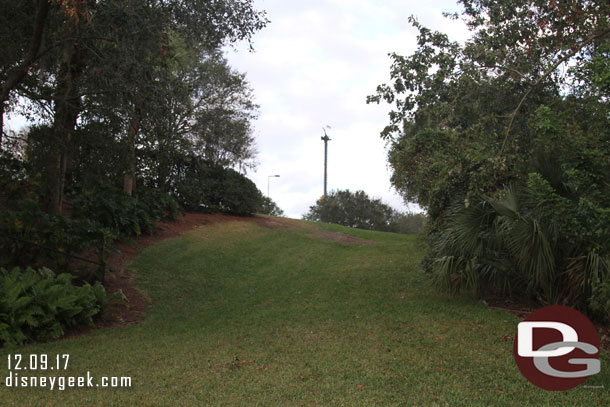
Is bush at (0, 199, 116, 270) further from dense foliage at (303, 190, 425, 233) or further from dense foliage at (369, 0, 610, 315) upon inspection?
dense foliage at (303, 190, 425, 233)

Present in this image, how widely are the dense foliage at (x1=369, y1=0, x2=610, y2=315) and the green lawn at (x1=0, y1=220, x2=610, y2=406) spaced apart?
1063mm

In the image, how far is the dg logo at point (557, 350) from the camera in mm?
5289

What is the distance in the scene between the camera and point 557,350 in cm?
564

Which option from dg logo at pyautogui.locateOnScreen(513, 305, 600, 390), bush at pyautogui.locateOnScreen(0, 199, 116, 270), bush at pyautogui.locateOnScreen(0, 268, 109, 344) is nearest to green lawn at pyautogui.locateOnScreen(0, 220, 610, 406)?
dg logo at pyautogui.locateOnScreen(513, 305, 600, 390)

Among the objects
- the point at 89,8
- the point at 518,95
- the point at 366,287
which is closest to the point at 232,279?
the point at 366,287

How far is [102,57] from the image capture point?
353 inches

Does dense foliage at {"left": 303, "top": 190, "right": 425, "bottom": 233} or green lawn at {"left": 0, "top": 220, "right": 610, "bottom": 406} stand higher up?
dense foliage at {"left": 303, "top": 190, "right": 425, "bottom": 233}

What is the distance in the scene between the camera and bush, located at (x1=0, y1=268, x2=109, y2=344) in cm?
737

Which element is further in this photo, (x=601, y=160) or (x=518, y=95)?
(x=518, y=95)

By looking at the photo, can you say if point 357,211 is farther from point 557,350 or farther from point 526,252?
point 557,350

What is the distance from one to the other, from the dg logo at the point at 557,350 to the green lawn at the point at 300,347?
169mm

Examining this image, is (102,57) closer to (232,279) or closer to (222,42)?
(222,42)

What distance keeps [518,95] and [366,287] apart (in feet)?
17.7

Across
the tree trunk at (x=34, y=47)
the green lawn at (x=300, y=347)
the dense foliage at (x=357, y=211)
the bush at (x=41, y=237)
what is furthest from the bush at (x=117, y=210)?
the dense foliage at (x=357, y=211)
